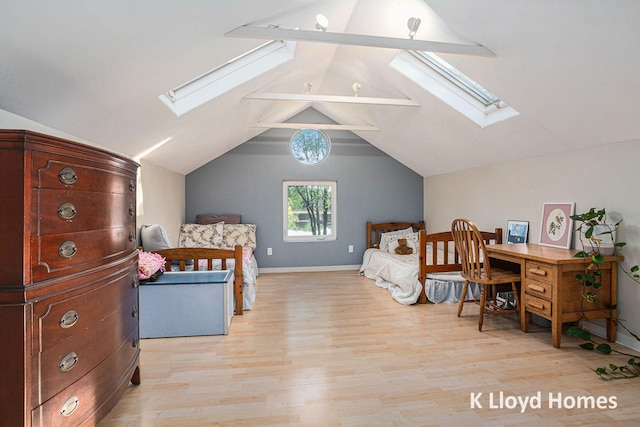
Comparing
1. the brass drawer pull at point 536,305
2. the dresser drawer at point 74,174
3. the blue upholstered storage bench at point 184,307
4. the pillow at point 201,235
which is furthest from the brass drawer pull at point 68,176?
the pillow at point 201,235

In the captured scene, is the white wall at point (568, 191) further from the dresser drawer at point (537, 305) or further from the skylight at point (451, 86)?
the skylight at point (451, 86)

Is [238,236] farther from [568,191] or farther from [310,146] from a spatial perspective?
[568,191]

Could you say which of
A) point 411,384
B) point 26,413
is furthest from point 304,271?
point 26,413

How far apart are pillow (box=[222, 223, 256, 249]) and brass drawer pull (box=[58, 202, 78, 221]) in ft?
11.8

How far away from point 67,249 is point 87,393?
2.02 ft

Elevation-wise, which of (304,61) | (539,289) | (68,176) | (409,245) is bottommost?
(539,289)

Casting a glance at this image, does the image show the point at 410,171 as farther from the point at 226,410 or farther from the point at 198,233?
the point at 226,410

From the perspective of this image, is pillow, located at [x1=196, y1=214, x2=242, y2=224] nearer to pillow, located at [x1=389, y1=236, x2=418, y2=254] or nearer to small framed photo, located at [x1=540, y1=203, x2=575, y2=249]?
pillow, located at [x1=389, y1=236, x2=418, y2=254]

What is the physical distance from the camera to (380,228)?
5.47m

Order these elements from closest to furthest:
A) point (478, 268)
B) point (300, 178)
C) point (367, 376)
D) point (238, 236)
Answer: point (367, 376), point (478, 268), point (238, 236), point (300, 178)

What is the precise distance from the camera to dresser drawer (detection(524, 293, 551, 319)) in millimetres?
2434

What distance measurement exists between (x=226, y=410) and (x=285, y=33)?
2222 mm

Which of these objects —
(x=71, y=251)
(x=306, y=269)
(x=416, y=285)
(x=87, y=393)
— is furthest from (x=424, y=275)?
(x=71, y=251)

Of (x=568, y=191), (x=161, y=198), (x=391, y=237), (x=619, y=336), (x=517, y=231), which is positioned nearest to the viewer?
(x=619, y=336)
